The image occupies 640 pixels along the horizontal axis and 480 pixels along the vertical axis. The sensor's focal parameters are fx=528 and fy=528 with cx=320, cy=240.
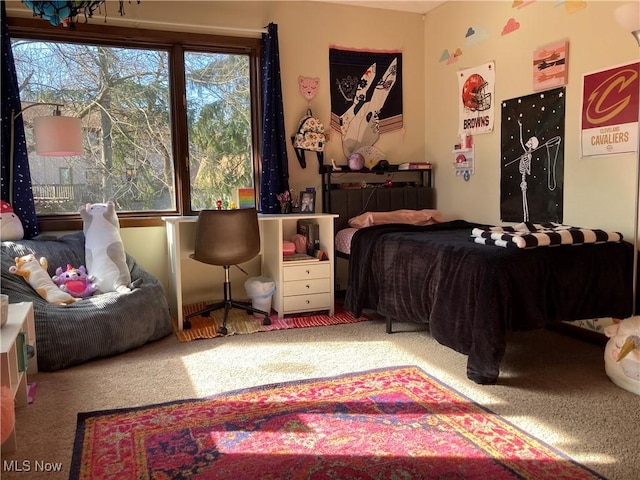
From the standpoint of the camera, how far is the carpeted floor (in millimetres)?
2018

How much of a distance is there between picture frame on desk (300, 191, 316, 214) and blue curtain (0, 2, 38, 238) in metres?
1.96

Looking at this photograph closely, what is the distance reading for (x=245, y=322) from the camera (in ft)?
12.5

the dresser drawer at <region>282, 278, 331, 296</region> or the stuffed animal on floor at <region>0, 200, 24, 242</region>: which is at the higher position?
the stuffed animal on floor at <region>0, 200, 24, 242</region>

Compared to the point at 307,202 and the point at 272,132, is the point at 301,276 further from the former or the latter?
the point at 272,132

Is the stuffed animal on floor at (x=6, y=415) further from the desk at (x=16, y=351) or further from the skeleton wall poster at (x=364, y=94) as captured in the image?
the skeleton wall poster at (x=364, y=94)

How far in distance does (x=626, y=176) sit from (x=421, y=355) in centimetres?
158

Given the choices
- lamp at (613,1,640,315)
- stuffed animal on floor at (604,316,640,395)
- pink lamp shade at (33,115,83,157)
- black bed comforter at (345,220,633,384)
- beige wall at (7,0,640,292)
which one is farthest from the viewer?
pink lamp shade at (33,115,83,157)

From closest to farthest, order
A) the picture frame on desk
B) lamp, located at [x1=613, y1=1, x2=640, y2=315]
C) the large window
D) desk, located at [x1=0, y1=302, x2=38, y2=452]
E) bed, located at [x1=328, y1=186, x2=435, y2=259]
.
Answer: desk, located at [x1=0, y1=302, x2=38, y2=452], lamp, located at [x1=613, y1=1, x2=640, y2=315], the large window, the picture frame on desk, bed, located at [x1=328, y1=186, x2=435, y2=259]

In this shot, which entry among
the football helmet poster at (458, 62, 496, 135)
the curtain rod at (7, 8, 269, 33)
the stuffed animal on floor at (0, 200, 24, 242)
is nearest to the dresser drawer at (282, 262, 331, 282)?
the football helmet poster at (458, 62, 496, 135)

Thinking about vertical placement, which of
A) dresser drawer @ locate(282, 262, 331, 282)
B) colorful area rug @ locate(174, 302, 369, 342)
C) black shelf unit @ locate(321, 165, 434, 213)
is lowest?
colorful area rug @ locate(174, 302, 369, 342)

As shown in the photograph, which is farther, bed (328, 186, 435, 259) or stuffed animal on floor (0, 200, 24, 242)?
bed (328, 186, 435, 259)

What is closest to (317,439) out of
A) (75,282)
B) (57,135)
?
(75,282)

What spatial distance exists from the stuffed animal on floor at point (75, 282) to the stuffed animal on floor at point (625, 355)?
3.01 meters

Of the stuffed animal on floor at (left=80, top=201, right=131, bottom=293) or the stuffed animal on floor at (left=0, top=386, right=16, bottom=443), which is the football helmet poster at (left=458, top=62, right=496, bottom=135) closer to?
the stuffed animal on floor at (left=80, top=201, right=131, bottom=293)
